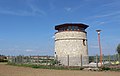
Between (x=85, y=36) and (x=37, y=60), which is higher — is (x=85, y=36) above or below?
above

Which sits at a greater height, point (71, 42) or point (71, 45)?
point (71, 42)

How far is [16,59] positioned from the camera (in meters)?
41.5

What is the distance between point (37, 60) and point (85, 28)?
949cm

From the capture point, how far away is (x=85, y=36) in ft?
117

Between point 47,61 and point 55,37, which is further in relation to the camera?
point 55,37

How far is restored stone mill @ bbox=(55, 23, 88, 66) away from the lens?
3422 centimetres

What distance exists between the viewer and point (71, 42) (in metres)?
34.3

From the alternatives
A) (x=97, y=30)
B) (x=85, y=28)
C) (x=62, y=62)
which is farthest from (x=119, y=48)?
(x=97, y=30)

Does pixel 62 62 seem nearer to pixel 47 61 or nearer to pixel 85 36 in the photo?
pixel 47 61

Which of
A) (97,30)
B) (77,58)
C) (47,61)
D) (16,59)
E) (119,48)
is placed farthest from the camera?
(119,48)

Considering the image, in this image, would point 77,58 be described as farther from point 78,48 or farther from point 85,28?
point 85,28

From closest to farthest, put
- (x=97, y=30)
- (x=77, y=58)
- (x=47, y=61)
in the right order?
(x=97, y=30) < (x=77, y=58) < (x=47, y=61)

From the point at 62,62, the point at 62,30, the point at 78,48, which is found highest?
the point at 62,30

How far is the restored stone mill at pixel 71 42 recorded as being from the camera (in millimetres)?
34219
